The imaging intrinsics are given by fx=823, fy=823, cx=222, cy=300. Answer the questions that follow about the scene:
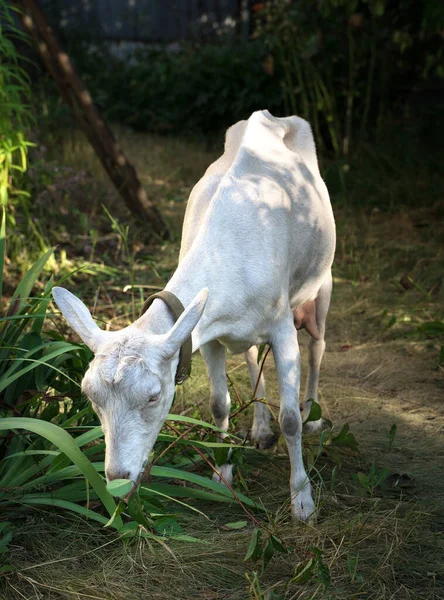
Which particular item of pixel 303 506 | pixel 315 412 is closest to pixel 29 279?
pixel 315 412

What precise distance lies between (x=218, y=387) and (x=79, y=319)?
1059mm

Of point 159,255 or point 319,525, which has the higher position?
point 319,525

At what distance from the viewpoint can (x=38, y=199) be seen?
605 centimetres

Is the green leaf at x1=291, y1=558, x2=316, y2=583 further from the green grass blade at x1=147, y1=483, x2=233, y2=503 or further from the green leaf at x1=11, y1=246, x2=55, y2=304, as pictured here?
the green leaf at x1=11, y1=246, x2=55, y2=304

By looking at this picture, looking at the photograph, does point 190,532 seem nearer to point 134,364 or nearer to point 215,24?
point 134,364

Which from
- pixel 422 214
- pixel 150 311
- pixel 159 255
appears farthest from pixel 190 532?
pixel 422 214

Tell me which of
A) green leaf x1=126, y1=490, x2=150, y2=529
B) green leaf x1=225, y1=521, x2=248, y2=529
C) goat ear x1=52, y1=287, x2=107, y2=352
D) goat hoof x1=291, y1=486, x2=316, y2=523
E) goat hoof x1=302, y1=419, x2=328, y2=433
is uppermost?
goat ear x1=52, y1=287, x2=107, y2=352

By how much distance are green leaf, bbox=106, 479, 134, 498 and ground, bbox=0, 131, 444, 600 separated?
542 mm

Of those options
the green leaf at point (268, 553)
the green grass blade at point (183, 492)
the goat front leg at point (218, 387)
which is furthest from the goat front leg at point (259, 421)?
the green leaf at point (268, 553)

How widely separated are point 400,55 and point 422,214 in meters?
2.40

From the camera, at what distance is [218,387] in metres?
3.46

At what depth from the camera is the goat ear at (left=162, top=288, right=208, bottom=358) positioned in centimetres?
242

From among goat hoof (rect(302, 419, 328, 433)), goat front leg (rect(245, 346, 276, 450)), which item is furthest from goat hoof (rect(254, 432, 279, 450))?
goat hoof (rect(302, 419, 328, 433))

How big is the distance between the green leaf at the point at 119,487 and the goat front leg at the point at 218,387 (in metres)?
1.11
